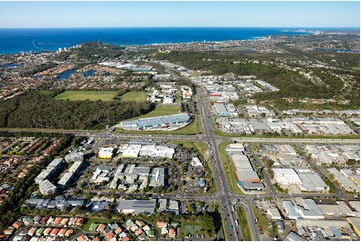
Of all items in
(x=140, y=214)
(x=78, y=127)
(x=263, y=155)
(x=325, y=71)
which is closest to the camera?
(x=140, y=214)

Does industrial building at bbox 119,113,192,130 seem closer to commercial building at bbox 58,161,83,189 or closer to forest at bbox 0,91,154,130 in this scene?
forest at bbox 0,91,154,130

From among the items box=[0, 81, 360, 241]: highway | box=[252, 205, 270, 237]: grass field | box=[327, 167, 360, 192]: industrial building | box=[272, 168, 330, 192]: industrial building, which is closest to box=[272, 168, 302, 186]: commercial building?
box=[272, 168, 330, 192]: industrial building

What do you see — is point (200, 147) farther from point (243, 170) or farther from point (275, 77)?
point (275, 77)

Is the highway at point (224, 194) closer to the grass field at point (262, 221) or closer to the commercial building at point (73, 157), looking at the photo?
the grass field at point (262, 221)

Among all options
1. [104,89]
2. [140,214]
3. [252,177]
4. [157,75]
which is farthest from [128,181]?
[157,75]

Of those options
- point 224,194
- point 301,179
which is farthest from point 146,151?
point 301,179

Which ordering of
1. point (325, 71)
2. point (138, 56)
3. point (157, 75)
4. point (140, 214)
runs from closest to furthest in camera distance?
point (140, 214)
point (325, 71)
point (157, 75)
point (138, 56)

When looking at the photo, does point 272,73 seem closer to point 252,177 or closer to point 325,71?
point 325,71
